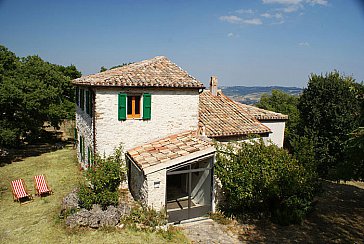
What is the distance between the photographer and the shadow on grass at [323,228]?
1074cm

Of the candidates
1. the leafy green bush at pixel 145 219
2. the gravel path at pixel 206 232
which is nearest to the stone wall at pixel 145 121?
the leafy green bush at pixel 145 219

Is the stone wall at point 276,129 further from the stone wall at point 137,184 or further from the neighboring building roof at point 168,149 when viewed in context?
the stone wall at point 137,184

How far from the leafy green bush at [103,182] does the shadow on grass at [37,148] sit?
1230 cm

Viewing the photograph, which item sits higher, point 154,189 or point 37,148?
point 154,189

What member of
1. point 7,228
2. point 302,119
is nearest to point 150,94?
point 7,228

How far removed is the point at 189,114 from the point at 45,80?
18127 millimetres

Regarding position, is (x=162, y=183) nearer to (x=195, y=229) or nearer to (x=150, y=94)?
(x=195, y=229)

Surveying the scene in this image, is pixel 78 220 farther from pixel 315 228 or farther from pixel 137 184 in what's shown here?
pixel 315 228

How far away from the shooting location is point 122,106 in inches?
511

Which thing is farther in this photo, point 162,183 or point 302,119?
point 302,119

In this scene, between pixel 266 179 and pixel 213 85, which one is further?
pixel 213 85

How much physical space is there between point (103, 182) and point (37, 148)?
18.3 meters

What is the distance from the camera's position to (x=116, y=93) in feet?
42.4

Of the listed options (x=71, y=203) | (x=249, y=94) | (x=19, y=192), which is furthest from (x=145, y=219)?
(x=249, y=94)
